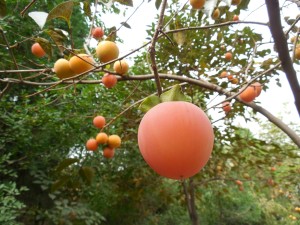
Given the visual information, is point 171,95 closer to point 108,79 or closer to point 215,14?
point 108,79

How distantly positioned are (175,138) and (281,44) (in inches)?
13.1

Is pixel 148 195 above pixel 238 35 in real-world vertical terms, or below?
below

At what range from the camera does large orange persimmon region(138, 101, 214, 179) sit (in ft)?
2.07

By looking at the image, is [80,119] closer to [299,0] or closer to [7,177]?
[7,177]

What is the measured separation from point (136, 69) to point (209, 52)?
2.34ft

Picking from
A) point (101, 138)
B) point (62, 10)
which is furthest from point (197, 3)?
point (101, 138)

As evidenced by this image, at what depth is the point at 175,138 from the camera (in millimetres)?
633

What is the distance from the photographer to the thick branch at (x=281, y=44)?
25.4 inches

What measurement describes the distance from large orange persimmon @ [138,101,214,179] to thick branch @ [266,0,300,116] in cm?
25

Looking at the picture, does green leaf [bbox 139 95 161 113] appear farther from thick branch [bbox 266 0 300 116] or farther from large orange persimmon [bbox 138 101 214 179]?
thick branch [bbox 266 0 300 116]

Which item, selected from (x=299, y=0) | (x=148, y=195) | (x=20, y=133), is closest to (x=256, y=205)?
(x=148, y=195)

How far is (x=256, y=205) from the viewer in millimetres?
4957

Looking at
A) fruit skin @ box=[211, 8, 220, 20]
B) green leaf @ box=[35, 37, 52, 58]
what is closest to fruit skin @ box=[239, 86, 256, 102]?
fruit skin @ box=[211, 8, 220, 20]

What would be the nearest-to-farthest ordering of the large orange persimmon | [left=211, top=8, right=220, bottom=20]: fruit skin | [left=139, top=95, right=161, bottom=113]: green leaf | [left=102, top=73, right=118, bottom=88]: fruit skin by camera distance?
the large orange persimmon, [left=139, top=95, right=161, bottom=113]: green leaf, [left=102, top=73, right=118, bottom=88]: fruit skin, [left=211, top=8, right=220, bottom=20]: fruit skin
